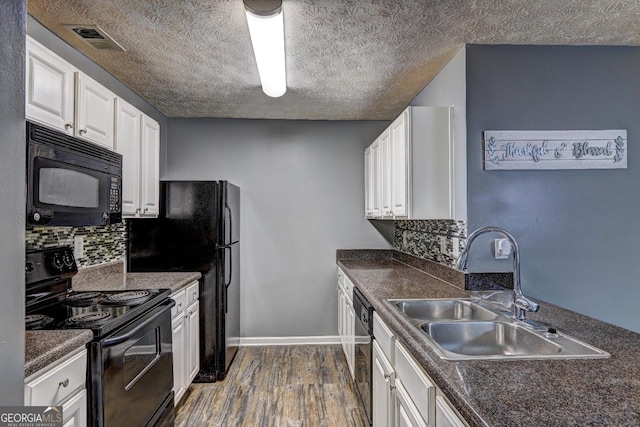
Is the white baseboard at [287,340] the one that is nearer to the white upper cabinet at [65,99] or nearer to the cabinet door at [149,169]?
the cabinet door at [149,169]

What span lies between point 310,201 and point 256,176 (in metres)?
0.65

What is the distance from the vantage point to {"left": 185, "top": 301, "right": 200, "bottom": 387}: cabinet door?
8.91 feet

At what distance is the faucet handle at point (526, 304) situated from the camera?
4.91 ft

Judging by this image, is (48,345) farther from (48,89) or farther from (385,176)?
(385,176)

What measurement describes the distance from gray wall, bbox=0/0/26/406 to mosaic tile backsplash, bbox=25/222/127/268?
1497 mm

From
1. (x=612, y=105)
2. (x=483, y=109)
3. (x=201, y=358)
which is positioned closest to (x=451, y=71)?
(x=483, y=109)

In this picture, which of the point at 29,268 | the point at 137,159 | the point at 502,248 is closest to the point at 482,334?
the point at 502,248

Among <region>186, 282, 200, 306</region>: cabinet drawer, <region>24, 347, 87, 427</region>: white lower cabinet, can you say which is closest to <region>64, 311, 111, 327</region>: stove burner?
<region>24, 347, 87, 427</region>: white lower cabinet

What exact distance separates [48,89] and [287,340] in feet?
10.2

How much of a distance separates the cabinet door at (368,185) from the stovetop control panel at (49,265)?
8.32 feet

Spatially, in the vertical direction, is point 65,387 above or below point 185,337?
above

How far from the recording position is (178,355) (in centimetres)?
249

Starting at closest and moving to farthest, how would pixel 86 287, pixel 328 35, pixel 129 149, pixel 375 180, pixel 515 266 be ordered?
1. pixel 515 266
2. pixel 328 35
3. pixel 86 287
4. pixel 129 149
5. pixel 375 180

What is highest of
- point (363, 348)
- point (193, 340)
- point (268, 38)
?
point (268, 38)
